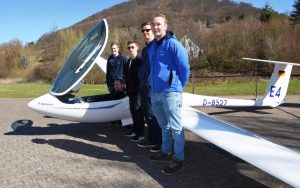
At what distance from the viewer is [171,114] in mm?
5004

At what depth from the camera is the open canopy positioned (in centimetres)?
667

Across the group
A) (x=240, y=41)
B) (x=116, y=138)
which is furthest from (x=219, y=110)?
(x=240, y=41)

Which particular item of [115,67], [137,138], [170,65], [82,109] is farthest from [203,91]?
[170,65]

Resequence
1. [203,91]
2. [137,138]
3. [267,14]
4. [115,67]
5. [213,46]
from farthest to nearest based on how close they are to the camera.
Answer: [267,14] < [213,46] < [203,91] < [115,67] < [137,138]

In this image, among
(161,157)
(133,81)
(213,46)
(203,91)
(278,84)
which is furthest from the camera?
(213,46)

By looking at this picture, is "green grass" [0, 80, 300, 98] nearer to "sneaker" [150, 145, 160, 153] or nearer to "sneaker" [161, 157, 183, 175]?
"sneaker" [150, 145, 160, 153]

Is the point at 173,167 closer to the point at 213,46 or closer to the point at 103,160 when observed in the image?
the point at 103,160

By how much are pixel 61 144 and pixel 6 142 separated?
116 cm

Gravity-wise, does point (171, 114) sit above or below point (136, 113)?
above

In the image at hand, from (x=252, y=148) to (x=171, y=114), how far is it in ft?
4.04

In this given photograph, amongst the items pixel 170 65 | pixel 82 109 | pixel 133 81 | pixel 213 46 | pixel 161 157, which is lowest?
pixel 161 157

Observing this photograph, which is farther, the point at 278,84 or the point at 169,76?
the point at 278,84

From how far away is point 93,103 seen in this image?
6.84m

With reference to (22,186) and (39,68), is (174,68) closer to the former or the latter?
(22,186)
